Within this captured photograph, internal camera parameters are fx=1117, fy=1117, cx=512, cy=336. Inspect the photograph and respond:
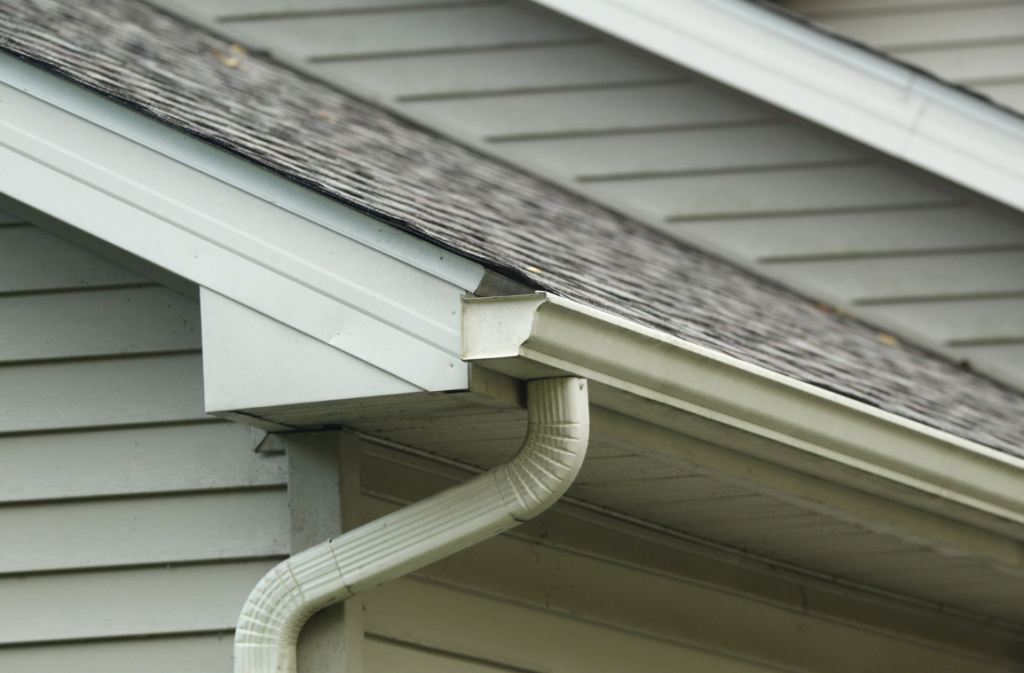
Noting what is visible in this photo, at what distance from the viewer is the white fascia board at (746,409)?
7.08ft

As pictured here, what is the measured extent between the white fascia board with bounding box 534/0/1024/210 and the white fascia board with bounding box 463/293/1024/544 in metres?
2.06

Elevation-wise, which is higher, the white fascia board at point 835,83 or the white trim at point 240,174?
the white fascia board at point 835,83

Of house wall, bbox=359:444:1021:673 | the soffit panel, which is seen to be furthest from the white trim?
house wall, bbox=359:444:1021:673

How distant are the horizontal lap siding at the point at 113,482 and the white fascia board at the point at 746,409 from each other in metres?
0.86

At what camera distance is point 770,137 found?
203 inches

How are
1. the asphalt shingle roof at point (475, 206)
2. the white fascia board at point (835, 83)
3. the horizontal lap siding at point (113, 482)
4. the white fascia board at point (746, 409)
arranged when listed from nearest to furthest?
the white fascia board at point (746, 409) → the horizontal lap siding at point (113, 482) → the asphalt shingle roof at point (475, 206) → the white fascia board at point (835, 83)

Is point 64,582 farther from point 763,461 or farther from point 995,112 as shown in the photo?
point 995,112

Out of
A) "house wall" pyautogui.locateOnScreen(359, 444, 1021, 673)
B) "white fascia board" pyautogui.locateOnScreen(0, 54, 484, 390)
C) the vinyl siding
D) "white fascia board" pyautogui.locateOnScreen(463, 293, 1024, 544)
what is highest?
the vinyl siding

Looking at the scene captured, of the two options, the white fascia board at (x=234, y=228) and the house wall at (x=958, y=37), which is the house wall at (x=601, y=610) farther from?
the house wall at (x=958, y=37)

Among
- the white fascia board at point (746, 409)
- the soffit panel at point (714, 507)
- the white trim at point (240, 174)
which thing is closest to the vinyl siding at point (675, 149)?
the soffit panel at point (714, 507)

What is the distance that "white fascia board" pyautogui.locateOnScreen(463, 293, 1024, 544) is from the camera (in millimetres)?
2158

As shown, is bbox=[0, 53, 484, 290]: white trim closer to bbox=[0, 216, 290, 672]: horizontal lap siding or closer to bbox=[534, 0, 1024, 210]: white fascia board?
bbox=[0, 216, 290, 672]: horizontal lap siding

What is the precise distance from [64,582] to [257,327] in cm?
92

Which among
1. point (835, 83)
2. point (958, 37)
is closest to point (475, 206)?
point (835, 83)
